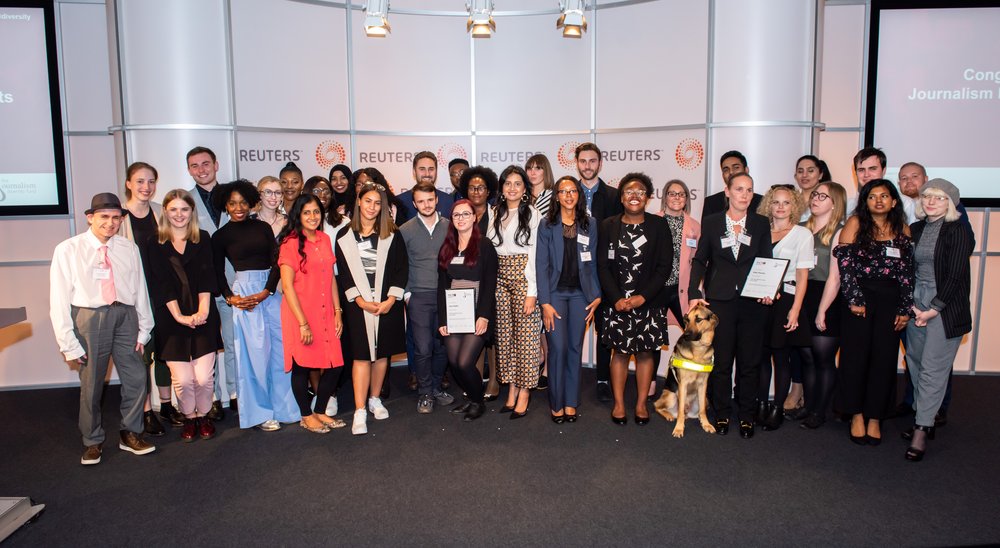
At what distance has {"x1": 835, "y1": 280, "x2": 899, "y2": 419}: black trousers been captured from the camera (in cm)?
397

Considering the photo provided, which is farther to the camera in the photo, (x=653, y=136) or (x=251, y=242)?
(x=653, y=136)

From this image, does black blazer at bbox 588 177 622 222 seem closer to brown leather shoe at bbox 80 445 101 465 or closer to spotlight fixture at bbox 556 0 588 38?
spotlight fixture at bbox 556 0 588 38

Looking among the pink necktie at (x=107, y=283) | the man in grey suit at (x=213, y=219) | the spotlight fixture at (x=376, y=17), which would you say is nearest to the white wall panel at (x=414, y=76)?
the spotlight fixture at (x=376, y=17)

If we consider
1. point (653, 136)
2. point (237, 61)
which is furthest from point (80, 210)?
point (653, 136)

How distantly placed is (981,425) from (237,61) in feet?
21.9

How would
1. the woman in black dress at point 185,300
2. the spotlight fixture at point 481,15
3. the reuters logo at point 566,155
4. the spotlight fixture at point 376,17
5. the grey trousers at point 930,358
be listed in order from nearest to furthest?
the grey trousers at point 930,358 < the woman in black dress at point 185,300 < the spotlight fixture at point 376,17 < the spotlight fixture at point 481,15 < the reuters logo at point 566,155

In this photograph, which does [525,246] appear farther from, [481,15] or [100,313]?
[100,313]

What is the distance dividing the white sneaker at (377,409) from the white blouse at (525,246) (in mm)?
1457

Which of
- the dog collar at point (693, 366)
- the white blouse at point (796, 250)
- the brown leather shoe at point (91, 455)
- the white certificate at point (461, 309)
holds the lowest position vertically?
the brown leather shoe at point (91, 455)

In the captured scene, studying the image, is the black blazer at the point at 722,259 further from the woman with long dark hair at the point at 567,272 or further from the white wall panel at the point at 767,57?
the white wall panel at the point at 767,57

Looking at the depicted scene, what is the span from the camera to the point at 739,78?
525cm

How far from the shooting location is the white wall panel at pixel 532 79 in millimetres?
6199

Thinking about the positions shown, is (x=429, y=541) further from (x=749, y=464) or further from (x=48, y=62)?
(x=48, y=62)

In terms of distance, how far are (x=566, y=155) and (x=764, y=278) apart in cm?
275
